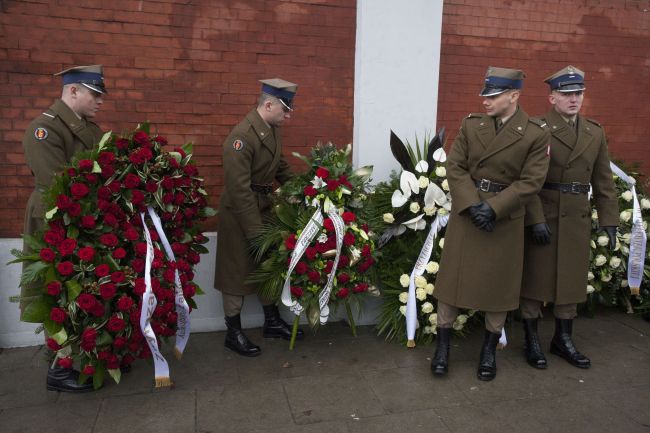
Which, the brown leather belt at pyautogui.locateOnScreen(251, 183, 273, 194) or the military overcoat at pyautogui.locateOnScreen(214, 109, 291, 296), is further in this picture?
the brown leather belt at pyautogui.locateOnScreen(251, 183, 273, 194)

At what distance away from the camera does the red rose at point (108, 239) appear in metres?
3.03

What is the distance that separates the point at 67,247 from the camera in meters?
2.93

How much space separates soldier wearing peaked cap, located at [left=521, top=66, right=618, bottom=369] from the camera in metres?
3.68

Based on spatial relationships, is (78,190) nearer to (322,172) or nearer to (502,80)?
Answer: (322,172)

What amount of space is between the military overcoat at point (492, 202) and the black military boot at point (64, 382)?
249 cm

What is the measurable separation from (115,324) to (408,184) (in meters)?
2.43

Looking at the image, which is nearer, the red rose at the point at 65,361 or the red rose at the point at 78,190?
the red rose at the point at 78,190

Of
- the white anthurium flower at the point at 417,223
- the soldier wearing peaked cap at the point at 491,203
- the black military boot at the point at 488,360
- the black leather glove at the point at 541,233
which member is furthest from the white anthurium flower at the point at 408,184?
the black military boot at the point at 488,360

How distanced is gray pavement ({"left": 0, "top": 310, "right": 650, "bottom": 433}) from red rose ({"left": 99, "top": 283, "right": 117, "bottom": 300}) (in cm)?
76

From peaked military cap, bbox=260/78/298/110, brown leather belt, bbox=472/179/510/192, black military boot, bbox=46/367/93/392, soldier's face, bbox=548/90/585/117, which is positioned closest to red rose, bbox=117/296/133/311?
black military boot, bbox=46/367/93/392

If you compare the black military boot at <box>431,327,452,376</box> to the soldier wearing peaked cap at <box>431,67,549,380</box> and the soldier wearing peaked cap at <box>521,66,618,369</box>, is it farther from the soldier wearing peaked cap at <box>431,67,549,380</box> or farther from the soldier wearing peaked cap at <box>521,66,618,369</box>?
the soldier wearing peaked cap at <box>521,66,618,369</box>

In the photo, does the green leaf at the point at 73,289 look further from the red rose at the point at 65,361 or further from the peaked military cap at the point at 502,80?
the peaked military cap at the point at 502,80

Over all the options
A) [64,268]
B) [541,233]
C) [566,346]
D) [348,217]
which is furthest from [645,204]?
[64,268]

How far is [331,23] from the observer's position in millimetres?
4488
